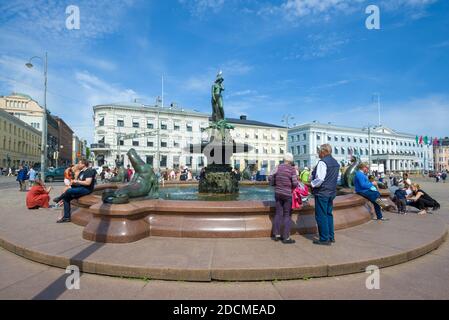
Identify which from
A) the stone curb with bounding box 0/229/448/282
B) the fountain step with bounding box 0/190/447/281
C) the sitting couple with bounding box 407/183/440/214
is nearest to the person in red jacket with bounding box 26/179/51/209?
the fountain step with bounding box 0/190/447/281

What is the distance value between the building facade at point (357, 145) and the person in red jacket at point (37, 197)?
74746 mm

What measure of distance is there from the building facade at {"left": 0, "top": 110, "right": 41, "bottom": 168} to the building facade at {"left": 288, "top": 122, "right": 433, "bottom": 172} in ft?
220

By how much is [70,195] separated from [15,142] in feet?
227

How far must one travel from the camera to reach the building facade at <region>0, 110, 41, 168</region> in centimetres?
5556

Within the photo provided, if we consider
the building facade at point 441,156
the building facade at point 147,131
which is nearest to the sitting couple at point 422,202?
the building facade at point 147,131

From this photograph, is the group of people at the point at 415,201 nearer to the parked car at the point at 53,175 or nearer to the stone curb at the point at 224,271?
the stone curb at the point at 224,271

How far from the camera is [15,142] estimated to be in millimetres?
61188

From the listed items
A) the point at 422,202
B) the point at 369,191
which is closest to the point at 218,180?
the point at 369,191

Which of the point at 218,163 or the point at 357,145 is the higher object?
the point at 357,145

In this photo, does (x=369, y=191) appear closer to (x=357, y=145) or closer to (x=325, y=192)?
(x=325, y=192)

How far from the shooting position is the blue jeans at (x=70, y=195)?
6754mm

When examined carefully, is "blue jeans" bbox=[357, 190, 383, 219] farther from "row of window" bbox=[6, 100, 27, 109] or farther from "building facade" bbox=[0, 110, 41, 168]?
"row of window" bbox=[6, 100, 27, 109]
